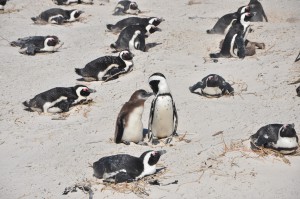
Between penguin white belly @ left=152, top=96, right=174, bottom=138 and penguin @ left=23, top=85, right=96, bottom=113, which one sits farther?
penguin @ left=23, top=85, right=96, bottom=113

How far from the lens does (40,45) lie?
959 centimetres

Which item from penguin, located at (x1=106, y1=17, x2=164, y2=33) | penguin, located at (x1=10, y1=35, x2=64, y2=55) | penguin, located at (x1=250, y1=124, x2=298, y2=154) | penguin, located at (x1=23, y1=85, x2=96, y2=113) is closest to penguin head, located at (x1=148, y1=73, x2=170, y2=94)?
penguin, located at (x1=250, y1=124, x2=298, y2=154)

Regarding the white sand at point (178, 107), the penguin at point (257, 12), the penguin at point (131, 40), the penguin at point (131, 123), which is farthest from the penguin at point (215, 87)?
the penguin at point (257, 12)

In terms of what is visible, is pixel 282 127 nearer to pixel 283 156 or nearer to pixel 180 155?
pixel 283 156

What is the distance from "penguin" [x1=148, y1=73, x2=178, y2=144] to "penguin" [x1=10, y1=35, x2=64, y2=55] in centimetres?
385

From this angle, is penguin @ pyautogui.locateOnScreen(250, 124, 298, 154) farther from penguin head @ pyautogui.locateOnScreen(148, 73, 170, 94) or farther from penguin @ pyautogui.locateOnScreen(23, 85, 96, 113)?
penguin @ pyautogui.locateOnScreen(23, 85, 96, 113)

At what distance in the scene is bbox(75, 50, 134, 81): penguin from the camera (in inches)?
322

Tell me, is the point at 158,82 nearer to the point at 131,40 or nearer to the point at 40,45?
the point at 131,40

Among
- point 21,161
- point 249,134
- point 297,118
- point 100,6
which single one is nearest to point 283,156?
point 249,134

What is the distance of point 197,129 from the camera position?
628cm

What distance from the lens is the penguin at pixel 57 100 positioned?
7.14 meters

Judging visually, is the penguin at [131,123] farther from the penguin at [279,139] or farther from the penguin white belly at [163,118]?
the penguin at [279,139]

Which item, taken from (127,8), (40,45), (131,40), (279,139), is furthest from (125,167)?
(127,8)

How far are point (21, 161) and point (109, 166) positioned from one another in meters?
1.16
